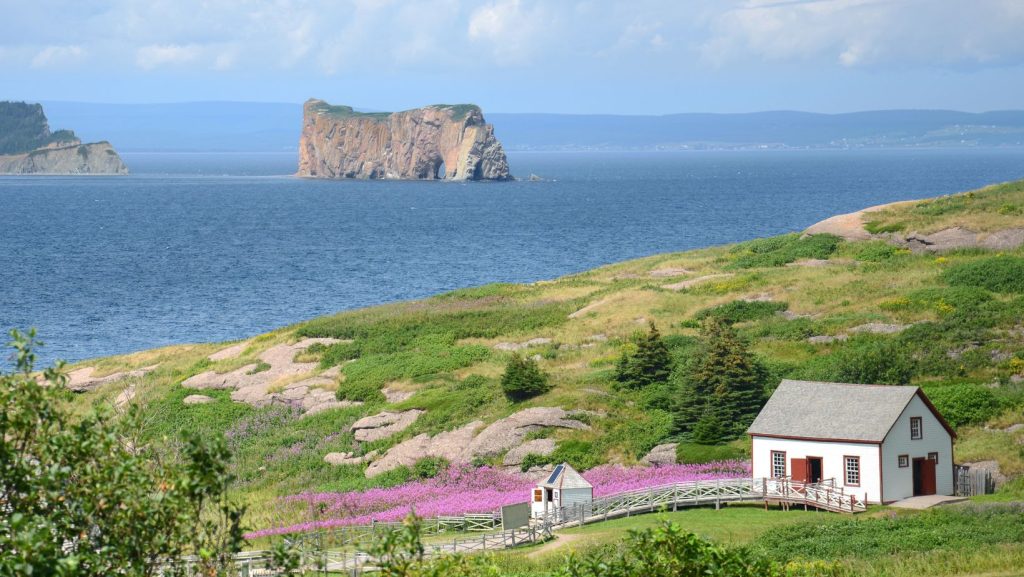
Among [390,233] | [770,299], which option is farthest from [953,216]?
[390,233]

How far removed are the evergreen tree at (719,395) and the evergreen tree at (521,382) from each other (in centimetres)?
686

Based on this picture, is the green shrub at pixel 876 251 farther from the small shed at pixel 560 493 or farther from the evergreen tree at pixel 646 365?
the small shed at pixel 560 493

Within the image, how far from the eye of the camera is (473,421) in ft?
171

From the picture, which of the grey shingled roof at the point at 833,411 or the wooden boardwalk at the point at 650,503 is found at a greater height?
the grey shingled roof at the point at 833,411

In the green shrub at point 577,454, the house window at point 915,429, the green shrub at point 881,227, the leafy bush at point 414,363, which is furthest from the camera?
the green shrub at point 881,227

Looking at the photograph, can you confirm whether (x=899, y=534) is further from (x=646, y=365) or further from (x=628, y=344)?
(x=628, y=344)

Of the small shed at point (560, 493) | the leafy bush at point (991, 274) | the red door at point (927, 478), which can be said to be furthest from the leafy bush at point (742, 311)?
the small shed at point (560, 493)

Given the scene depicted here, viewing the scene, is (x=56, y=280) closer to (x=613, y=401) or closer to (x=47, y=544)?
(x=613, y=401)

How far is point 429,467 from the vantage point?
4781 centimetres

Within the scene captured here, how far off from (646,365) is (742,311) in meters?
13.0

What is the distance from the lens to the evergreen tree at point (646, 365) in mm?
54312

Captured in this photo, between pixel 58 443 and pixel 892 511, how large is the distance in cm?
2763

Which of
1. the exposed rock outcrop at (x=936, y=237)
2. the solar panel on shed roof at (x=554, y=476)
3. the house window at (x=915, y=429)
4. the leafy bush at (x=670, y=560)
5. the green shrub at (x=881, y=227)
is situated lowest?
the solar panel on shed roof at (x=554, y=476)

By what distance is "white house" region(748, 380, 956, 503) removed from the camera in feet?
128
